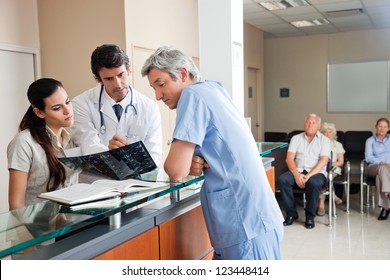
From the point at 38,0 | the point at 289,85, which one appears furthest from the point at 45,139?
the point at 289,85

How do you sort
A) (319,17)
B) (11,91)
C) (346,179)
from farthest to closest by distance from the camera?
(319,17), (346,179), (11,91)

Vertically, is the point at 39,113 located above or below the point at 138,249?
above

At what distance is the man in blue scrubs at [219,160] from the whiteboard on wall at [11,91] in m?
3.11

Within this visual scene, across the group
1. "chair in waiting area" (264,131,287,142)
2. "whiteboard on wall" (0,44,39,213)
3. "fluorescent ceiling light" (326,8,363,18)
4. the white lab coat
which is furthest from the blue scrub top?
"chair in waiting area" (264,131,287,142)

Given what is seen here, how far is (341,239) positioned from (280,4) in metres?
3.67

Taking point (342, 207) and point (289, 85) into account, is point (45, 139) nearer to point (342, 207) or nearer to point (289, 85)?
point (342, 207)

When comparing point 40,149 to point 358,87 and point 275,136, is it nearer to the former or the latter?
point 275,136

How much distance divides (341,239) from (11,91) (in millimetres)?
3776

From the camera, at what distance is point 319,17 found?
734 cm

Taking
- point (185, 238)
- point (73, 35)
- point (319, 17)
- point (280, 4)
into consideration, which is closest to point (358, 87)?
point (319, 17)

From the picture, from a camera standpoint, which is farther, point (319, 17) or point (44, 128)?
point (319, 17)

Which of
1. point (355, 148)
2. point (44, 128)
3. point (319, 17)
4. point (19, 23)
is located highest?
point (319, 17)

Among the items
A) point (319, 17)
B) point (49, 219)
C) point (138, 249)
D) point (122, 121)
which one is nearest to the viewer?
point (49, 219)

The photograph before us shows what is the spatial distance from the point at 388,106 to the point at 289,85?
2.04 meters
